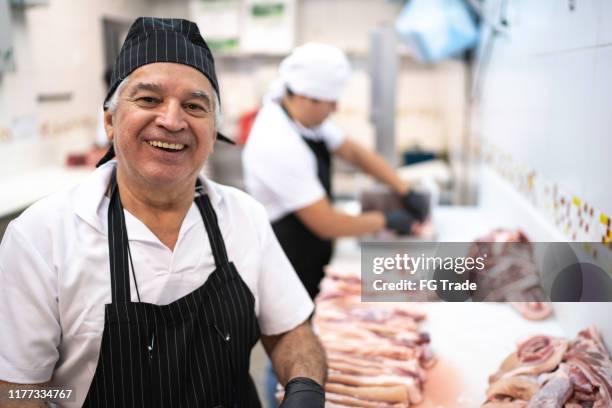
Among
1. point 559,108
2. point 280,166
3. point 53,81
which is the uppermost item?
point 53,81

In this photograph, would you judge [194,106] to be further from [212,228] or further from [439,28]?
[439,28]

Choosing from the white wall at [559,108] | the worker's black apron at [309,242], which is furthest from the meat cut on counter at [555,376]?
the worker's black apron at [309,242]

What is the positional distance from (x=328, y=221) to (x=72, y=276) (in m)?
1.43

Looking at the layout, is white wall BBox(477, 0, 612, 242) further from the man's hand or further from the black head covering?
the black head covering

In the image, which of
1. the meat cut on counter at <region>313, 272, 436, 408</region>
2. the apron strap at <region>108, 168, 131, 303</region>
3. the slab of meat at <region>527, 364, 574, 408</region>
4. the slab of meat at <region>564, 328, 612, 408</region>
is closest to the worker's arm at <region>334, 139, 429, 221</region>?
the meat cut on counter at <region>313, 272, 436, 408</region>

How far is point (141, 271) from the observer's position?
137cm

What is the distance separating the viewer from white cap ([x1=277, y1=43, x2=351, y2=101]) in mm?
2523

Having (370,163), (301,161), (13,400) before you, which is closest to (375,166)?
(370,163)

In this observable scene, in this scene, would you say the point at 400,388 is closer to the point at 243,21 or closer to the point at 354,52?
the point at 354,52

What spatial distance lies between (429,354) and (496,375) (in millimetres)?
238

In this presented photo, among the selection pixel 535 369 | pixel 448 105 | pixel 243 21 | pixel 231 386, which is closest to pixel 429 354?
pixel 535 369

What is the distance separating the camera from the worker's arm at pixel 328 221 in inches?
99.9

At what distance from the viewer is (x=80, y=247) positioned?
1.31 meters

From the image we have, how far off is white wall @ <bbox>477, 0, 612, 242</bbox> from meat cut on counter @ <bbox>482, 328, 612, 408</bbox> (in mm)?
309
